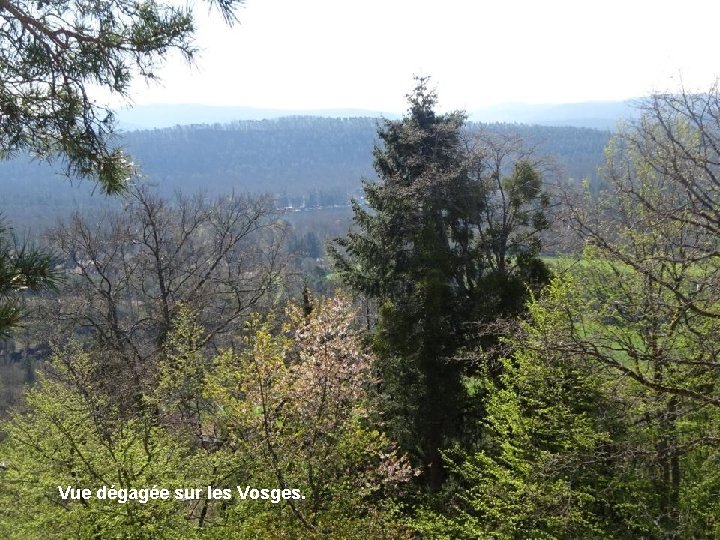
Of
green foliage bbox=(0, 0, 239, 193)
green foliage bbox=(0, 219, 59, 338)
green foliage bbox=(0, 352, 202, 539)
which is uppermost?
green foliage bbox=(0, 0, 239, 193)

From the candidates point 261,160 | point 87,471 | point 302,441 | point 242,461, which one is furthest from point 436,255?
point 261,160

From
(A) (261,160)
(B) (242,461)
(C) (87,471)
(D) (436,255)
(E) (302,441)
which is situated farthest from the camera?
(A) (261,160)

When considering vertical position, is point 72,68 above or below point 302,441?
above

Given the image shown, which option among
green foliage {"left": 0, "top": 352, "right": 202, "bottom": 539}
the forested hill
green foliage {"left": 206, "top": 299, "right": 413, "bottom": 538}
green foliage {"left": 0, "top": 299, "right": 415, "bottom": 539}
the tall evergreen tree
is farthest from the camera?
the forested hill

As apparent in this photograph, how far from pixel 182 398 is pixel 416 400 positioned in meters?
5.00

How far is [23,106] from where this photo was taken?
11.9 ft

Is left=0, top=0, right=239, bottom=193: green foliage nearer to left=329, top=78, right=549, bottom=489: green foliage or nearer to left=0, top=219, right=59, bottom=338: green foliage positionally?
left=0, top=219, right=59, bottom=338: green foliage

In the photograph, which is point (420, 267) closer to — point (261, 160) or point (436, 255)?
point (436, 255)

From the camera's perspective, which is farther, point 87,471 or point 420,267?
point 420,267

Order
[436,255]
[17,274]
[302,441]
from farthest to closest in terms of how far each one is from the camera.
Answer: [436,255], [302,441], [17,274]

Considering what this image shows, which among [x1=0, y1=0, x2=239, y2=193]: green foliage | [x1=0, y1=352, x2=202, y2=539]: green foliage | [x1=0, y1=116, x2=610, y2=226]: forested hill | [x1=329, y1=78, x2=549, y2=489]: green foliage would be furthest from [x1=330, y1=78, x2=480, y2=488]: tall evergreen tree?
[x1=0, y1=116, x2=610, y2=226]: forested hill

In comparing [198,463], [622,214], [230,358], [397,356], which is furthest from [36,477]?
[622,214]

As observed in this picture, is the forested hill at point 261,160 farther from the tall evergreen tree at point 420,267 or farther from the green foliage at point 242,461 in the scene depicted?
the green foliage at point 242,461

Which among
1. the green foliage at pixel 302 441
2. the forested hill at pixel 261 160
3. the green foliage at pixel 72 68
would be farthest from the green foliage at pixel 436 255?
the forested hill at pixel 261 160
